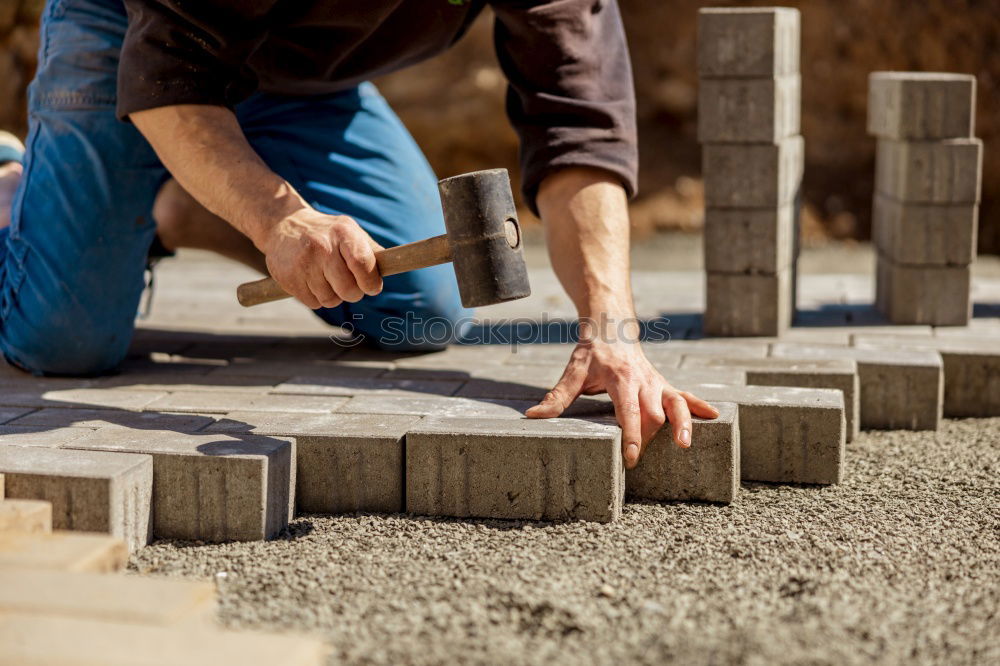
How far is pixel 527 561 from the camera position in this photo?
85.4 inches

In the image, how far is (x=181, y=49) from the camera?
2.70m

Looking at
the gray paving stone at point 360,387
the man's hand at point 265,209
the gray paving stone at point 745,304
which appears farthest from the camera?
the gray paving stone at point 745,304

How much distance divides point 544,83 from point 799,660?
189 centimetres

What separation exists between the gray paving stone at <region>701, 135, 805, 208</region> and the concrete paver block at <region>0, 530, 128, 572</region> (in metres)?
2.46

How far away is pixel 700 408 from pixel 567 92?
104 centimetres

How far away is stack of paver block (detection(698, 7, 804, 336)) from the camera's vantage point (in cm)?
361

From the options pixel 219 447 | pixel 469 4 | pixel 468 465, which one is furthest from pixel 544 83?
pixel 219 447

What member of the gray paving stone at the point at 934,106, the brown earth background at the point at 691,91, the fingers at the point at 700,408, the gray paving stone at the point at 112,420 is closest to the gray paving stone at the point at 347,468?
the gray paving stone at the point at 112,420

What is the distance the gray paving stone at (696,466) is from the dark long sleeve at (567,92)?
2.83ft

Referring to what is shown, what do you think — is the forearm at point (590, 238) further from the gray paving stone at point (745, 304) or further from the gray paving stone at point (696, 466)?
the gray paving stone at point (745, 304)

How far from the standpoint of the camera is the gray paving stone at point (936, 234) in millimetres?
3760

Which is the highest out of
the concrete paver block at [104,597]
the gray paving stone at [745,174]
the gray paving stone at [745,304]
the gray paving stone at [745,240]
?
the gray paving stone at [745,174]

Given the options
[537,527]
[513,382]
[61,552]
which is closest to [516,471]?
[537,527]

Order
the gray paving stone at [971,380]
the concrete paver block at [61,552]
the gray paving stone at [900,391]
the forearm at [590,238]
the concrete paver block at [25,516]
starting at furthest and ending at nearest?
the gray paving stone at [971,380]
the gray paving stone at [900,391]
the forearm at [590,238]
the concrete paver block at [25,516]
the concrete paver block at [61,552]
